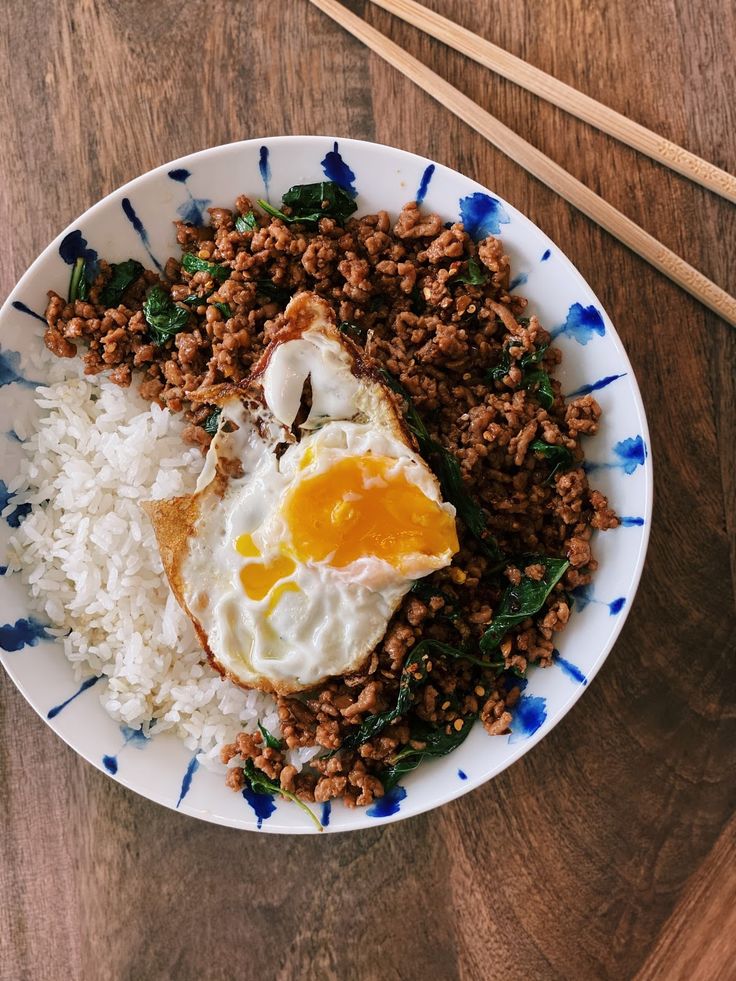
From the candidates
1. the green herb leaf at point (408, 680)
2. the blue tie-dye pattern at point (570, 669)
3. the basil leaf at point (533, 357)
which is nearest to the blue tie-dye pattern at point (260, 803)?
the green herb leaf at point (408, 680)

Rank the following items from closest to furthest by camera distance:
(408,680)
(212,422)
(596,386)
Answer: (408,680) → (596,386) → (212,422)

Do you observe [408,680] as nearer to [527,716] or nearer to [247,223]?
[527,716]

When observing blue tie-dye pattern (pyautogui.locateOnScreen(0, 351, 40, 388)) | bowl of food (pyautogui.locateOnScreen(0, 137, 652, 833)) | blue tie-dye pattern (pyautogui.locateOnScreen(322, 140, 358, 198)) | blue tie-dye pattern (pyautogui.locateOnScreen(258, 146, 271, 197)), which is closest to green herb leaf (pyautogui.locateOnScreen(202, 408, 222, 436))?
bowl of food (pyautogui.locateOnScreen(0, 137, 652, 833))

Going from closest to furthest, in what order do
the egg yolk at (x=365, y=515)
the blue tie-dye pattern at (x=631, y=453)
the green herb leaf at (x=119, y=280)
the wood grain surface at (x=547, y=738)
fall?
the egg yolk at (x=365, y=515) → the blue tie-dye pattern at (x=631, y=453) → the green herb leaf at (x=119, y=280) → the wood grain surface at (x=547, y=738)

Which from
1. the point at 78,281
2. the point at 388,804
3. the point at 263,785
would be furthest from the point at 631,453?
the point at 78,281

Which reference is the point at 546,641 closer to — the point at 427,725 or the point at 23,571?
the point at 427,725

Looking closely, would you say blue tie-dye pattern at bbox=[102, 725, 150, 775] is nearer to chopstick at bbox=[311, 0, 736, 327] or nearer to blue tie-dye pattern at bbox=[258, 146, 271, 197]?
blue tie-dye pattern at bbox=[258, 146, 271, 197]

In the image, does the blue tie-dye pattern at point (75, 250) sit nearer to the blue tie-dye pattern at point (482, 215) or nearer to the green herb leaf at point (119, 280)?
the green herb leaf at point (119, 280)
